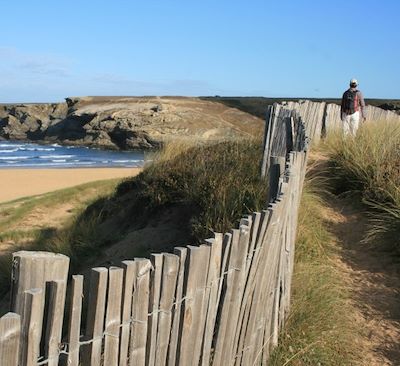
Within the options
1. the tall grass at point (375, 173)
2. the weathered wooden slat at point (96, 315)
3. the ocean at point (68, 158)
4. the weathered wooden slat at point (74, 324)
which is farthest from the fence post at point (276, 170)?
the ocean at point (68, 158)

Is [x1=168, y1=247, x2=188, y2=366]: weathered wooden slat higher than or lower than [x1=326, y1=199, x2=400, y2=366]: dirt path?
higher

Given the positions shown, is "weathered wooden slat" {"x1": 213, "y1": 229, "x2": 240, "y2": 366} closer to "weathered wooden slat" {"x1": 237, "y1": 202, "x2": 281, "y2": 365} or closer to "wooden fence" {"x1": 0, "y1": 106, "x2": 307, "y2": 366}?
"wooden fence" {"x1": 0, "y1": 106, "x2": 307, "y2": 366}

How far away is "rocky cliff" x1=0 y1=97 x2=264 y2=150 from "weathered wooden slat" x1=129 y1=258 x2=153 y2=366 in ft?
161

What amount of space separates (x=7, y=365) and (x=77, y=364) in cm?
39

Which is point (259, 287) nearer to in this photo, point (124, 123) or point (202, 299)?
point (202, 299)

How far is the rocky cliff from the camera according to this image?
193ft

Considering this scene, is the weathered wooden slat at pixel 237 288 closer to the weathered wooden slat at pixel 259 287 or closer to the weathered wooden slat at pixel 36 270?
the weathered wooden slat at pixel 259 287

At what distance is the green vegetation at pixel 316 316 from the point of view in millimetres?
4363

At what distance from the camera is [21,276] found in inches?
82.6

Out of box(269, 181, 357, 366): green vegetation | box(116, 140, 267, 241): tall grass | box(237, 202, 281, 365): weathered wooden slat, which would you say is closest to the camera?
box(237, 202, 281, 365): weathered wooden slat

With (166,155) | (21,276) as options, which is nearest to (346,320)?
(21,276)

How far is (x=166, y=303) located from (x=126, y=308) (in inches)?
12.3

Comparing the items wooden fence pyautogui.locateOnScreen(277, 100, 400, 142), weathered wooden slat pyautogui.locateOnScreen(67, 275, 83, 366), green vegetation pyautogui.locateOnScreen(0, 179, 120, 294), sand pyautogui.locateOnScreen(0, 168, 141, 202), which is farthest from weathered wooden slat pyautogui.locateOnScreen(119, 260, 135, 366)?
sand pyautogui.locateOnScreen(0, 168, 141, 202)

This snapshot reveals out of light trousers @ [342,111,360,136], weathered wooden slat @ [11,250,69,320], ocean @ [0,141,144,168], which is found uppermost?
light trousers @ [342,111,360,136]
